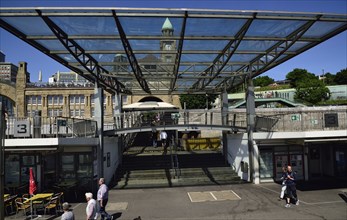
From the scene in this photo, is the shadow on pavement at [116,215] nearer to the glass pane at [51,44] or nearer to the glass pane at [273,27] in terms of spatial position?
the glass pane at [51,44]

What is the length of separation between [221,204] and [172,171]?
6.48 metres

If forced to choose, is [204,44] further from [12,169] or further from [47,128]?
[12,169]

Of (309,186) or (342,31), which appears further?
(309,186)

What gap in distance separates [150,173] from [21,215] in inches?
314

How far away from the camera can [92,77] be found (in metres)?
18.0

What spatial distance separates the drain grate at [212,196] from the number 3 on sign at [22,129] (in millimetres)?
7682

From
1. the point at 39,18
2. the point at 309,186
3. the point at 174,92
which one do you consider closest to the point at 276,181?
the point at 309,186

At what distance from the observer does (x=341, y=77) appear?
78.8m

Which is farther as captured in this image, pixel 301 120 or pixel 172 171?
pixel 172 171

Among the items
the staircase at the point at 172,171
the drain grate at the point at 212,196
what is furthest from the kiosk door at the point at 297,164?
the drain grate at the point at 212,196

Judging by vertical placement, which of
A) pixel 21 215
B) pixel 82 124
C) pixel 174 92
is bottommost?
pixel 21 215

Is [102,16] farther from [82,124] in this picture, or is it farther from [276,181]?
[276,181]

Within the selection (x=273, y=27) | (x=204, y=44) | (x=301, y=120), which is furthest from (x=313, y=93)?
(x=273, y=27)

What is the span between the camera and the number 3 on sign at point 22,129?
13.1m
